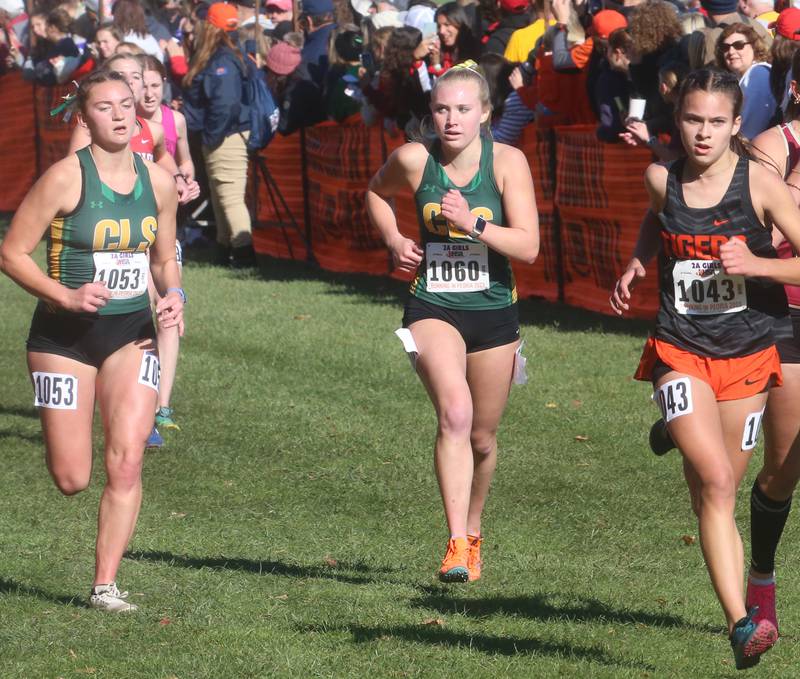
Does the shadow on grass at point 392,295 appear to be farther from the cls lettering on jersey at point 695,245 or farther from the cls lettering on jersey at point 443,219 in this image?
the cls lettering on jersey at point 695,245

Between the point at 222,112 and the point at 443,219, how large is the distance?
423 inches

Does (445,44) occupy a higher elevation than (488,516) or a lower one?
higher

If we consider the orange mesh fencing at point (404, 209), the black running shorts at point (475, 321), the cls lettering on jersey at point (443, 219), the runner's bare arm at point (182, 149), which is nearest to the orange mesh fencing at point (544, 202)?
the orange mesh fencing at point (404, 209)

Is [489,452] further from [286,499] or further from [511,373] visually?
[286,499]

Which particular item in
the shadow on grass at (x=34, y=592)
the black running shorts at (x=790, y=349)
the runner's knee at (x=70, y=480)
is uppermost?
the black running shorts at (x=790, y=349)

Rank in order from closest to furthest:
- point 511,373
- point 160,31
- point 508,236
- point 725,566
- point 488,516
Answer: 1. point 725,566
2. point 508,236
3. point 511,373
4. point 488,516
5. point 160,31

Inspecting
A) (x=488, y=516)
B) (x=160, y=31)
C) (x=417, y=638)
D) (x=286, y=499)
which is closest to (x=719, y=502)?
(x=417, y=638)

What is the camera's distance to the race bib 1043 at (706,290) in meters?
5.27

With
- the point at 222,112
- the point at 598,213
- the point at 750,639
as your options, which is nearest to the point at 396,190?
the point at 750,639

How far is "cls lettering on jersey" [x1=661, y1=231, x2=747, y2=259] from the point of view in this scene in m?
5.26

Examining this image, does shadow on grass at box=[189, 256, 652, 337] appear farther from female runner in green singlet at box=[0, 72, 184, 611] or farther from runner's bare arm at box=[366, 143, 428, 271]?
female runner in green singlet at box=[0, 72, 184, 611]

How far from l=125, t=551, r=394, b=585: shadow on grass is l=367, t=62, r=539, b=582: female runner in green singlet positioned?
0.56 meters

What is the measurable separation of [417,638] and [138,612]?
1.17 m

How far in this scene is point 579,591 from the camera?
655cm
